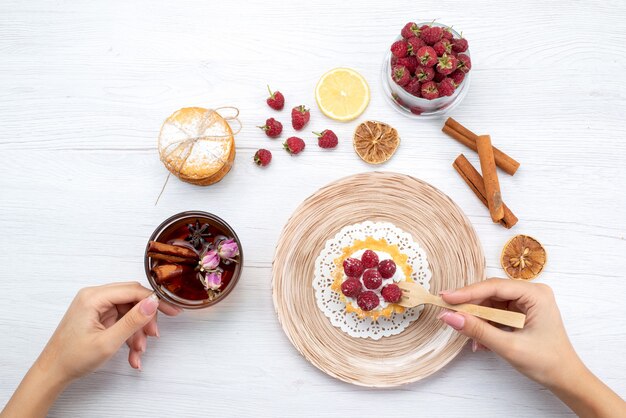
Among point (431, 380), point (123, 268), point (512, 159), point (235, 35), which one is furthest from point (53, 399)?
point (512, 159)

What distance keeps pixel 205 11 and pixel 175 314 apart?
99 cm

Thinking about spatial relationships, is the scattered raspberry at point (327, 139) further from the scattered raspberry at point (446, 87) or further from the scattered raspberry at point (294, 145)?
the scattered raspberry at point (446, 87)

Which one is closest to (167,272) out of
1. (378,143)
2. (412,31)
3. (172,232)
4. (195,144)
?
(172,232)

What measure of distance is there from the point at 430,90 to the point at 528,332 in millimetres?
731

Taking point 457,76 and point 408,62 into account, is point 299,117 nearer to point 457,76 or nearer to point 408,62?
point 408,62

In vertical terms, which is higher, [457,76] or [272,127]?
[457,76]

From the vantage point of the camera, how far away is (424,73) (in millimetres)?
1502

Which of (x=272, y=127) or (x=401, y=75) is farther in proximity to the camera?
(x=272, y=127)

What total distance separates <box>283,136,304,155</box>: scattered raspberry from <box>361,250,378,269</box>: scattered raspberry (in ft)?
1.32

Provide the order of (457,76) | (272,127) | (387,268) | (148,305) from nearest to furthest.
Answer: (148,305), (387,268), (457,76), (272,127)

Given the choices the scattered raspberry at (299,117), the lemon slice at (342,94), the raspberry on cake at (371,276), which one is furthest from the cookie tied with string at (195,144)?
the raspberry on cake at (371,276)

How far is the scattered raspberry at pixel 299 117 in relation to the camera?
5.34 feet

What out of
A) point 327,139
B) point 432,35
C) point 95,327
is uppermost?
point 432,35

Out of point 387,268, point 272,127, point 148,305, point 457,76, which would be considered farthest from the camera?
point 272,127
